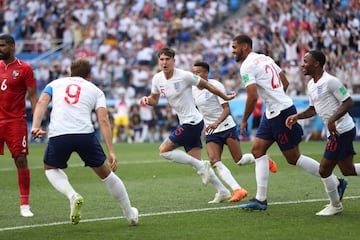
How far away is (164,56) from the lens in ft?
41.7

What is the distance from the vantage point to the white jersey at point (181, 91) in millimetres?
12781

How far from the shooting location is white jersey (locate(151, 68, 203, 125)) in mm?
12781

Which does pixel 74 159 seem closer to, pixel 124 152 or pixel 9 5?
pixel 124 152

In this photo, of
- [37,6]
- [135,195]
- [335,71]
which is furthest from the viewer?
[37,6]

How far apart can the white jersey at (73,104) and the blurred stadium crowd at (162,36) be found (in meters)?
20.1

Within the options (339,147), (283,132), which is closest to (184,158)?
(283,132)

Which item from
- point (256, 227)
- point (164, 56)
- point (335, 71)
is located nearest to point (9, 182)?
point (164, 56)

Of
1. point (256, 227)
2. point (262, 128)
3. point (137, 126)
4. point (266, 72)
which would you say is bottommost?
point (137, 126)

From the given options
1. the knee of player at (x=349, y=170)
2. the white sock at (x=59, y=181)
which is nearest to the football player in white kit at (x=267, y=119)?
the knee of player at (x=349, y=170)

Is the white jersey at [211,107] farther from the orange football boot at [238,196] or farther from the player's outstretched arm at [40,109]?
the player's outstretched arm at [40,109]

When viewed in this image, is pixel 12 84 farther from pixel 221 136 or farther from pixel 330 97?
pixel 330 97

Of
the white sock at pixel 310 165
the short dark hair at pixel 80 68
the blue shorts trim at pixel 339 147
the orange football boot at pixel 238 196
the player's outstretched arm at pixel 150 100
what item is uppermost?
the short dark hair at pixel 80 68

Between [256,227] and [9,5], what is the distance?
102ft

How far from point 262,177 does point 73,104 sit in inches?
119
